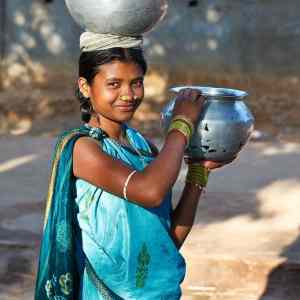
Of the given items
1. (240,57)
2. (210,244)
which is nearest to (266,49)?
(240,57)

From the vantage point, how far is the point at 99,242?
2.12 metres

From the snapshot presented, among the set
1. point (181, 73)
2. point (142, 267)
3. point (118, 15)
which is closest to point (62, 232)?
point (142, 267)

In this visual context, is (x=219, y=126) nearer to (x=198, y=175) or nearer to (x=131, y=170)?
(x=198, y=175)

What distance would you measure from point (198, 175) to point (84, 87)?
0.38 m

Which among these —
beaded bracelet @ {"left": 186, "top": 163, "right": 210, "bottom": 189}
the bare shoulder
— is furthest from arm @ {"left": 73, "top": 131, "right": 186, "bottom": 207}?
beaded bracelet @ {"left": 186, "top": 163, "right": 210, "bottom": 189}

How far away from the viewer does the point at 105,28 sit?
2121 millimetres

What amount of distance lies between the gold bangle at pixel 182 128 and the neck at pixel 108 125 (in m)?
0.16

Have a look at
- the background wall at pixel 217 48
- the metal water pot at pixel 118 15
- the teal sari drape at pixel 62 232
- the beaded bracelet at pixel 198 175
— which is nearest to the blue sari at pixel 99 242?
the teal sari drape at pixel 62 232

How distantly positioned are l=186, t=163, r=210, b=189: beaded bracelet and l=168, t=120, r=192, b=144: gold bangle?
19 cm

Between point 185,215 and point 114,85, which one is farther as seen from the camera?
point 185,215

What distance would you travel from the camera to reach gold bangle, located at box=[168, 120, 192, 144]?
209 centimetres

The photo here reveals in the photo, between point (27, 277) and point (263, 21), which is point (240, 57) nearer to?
point (263, 21)

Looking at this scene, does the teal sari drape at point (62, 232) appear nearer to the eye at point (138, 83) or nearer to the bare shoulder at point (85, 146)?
the bare shoulder at point (85, 146)

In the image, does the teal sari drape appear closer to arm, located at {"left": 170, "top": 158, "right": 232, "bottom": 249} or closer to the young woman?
the young woman
